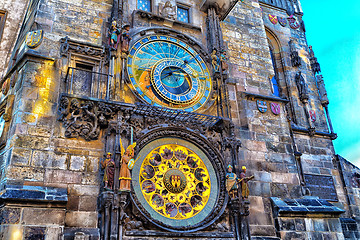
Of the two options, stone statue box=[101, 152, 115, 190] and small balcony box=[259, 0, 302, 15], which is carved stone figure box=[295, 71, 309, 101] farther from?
stone statue box=[101, 152, 115, 190]

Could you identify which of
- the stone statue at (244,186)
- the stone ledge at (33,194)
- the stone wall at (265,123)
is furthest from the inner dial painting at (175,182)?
the stone ledge at (33,194)

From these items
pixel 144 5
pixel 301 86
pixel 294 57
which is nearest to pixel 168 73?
pixel 144 5

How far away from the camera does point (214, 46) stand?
1206cm

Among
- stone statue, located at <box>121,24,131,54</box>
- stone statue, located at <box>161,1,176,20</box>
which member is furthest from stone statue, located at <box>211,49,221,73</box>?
stone statue, located at <box>121,24,131,54</box>

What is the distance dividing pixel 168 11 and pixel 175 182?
5821 millimetres

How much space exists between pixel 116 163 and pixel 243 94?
5200 mm

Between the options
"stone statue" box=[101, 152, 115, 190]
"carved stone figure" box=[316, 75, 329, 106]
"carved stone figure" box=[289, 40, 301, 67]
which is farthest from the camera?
"carved stone figure" box=[289, 40, 301, 67]

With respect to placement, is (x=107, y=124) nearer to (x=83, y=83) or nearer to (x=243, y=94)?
(x=83, y=83)

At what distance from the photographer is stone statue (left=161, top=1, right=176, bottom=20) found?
11773 mm

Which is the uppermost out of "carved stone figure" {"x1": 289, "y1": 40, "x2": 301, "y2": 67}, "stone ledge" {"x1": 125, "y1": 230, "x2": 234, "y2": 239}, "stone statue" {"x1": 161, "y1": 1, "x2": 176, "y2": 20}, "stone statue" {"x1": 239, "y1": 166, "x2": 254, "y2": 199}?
"carved stone figure" {"x1": 289, "y1": 40, "x2": 301, "y2": 67}

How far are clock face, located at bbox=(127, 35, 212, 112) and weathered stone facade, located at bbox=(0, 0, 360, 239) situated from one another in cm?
14

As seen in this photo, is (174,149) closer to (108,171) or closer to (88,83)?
(108,171)

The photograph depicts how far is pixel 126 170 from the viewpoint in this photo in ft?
28.1

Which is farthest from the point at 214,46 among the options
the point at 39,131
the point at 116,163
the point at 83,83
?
the point at 39,131
